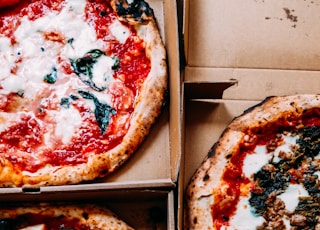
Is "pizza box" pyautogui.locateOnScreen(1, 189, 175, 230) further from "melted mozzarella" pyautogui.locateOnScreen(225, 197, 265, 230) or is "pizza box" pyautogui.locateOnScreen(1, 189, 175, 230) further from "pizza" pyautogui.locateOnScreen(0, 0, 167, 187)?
"melted mozzarella" pyautogui.locateOnScreen(225, 197, 265, 230)

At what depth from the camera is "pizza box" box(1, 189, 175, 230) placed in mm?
2158

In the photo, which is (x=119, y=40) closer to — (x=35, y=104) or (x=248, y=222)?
(x=35, y=104)

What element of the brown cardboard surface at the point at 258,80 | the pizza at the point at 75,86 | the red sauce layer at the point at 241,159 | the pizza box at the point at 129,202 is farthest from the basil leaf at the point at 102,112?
the red sauce layer at the point at 241,159

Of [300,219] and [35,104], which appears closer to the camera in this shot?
[300,219]

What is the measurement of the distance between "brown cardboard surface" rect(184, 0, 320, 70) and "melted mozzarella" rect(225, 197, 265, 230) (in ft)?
1.97

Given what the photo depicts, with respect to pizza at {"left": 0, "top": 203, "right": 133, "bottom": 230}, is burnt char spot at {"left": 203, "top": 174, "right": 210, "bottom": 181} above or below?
above

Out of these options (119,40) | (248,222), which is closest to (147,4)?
(119,40)

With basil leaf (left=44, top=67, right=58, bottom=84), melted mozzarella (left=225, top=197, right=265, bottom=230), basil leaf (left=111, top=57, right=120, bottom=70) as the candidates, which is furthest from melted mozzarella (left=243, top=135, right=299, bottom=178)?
basil leaf (left=44, top=67, right=58, bottom=84)

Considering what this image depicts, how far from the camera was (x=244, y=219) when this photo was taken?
2.16 meters

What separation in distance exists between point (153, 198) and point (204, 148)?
0.88 ft

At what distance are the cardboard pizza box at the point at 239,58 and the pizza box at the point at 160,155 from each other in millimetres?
75

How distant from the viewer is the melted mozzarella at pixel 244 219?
2.15 m

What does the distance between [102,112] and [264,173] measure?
61cm

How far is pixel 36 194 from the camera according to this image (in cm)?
213
